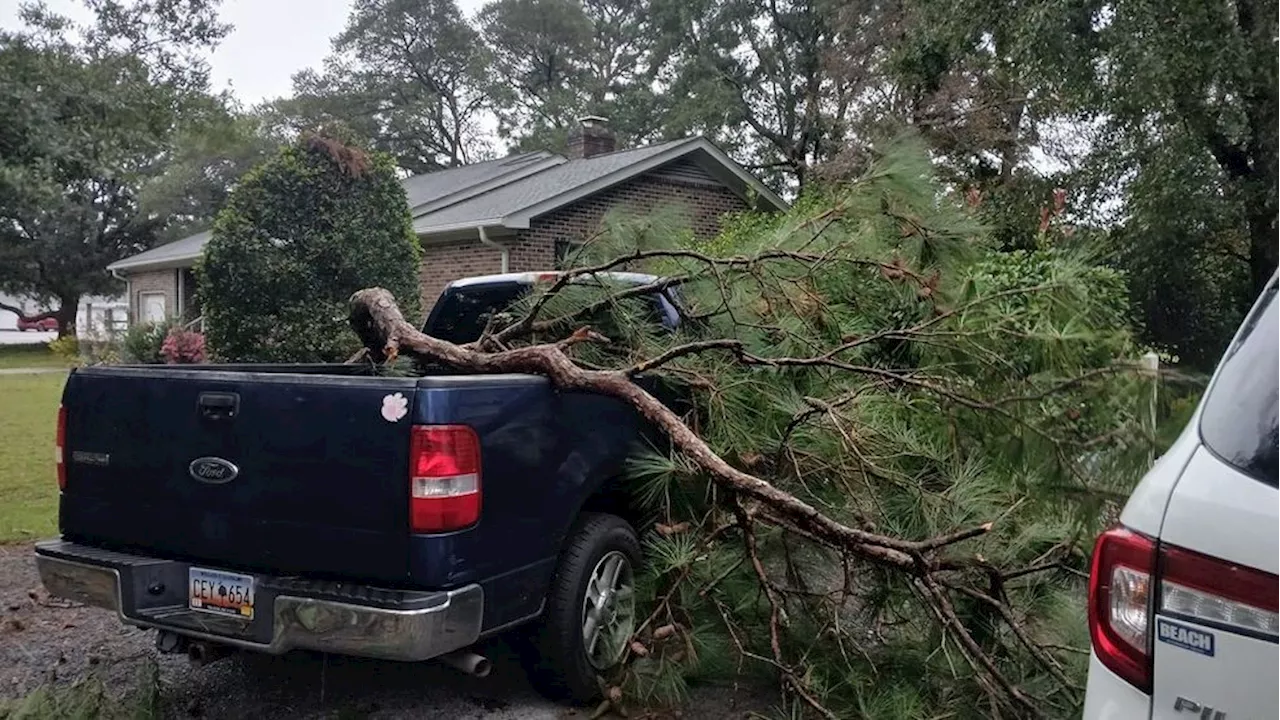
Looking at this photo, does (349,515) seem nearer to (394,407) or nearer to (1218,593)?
(394,407)

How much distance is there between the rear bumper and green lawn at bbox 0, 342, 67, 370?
1060 inches

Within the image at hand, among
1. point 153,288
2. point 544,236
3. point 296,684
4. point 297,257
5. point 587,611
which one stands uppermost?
point 544,236

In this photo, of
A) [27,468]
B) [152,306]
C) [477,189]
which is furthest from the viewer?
[152,306]

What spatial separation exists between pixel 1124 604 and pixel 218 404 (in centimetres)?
292

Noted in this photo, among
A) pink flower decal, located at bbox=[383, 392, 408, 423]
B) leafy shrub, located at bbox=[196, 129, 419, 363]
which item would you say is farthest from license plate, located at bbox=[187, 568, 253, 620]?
leafy shrub, located at bbox=[196, 129, 419, 363]

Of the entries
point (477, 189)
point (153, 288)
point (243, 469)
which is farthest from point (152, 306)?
point (243, 469)

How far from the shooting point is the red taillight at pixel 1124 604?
1724 mm

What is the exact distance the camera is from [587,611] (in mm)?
3916

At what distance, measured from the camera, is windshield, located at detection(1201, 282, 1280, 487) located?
164cm

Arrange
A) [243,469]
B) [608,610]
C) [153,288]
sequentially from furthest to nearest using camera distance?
[153,288] < [608,610] < [243,469]

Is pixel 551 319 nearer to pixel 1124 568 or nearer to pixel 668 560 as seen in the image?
pixel 668 560

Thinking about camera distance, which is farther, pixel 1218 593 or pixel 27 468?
pixel 27 468

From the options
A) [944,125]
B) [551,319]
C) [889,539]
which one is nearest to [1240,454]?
[889,539]

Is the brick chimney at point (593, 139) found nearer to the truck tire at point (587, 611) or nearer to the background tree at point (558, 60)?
the truck tire at point (587, 611)
